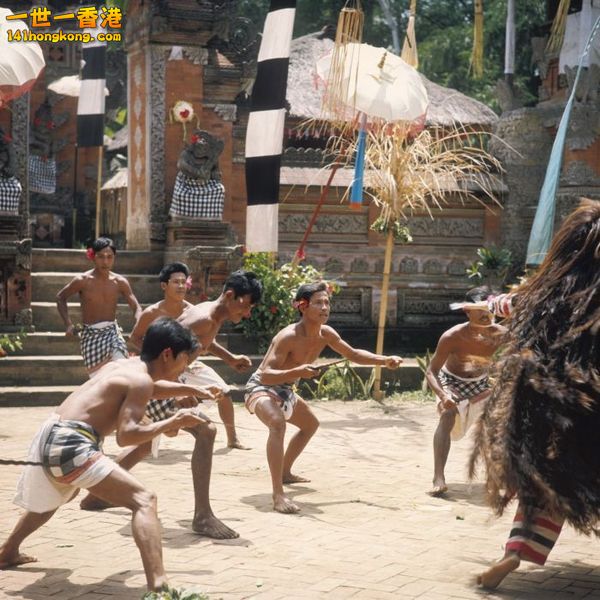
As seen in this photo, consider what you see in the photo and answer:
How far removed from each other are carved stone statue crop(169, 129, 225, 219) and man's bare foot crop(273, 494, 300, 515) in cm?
714

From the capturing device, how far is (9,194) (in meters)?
13.2

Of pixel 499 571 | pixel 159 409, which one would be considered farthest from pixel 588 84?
pixel 499 571

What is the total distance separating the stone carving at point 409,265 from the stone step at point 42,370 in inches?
222

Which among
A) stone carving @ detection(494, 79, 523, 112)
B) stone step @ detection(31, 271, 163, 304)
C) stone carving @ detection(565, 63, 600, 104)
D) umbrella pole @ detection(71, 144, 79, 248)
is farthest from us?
umbrella pole @ detection(71, 144, 79, 248)

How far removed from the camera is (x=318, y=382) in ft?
43.4

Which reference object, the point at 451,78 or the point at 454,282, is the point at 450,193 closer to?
the point at 454,282

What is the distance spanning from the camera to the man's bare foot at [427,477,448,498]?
8.14m

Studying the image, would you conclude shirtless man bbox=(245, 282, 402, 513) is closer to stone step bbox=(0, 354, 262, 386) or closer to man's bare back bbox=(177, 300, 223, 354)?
man's bare back bbox=(177, 300, 223, 354)

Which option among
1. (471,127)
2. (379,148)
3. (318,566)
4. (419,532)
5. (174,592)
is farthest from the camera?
(471,127)

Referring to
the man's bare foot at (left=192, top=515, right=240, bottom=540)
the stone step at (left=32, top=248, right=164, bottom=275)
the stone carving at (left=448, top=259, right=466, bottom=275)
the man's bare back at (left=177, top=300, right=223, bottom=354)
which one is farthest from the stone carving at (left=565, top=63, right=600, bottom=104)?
the man's bare foot at (left=192, top=515, right=240, bottom=540)

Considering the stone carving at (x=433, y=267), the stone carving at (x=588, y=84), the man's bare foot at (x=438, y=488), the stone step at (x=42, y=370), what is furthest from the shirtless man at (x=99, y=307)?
the stone carving at (x=588, y=84)

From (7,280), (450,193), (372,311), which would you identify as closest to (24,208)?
(7,280)

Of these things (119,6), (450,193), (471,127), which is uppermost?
(119,6)

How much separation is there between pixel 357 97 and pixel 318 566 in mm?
6734
